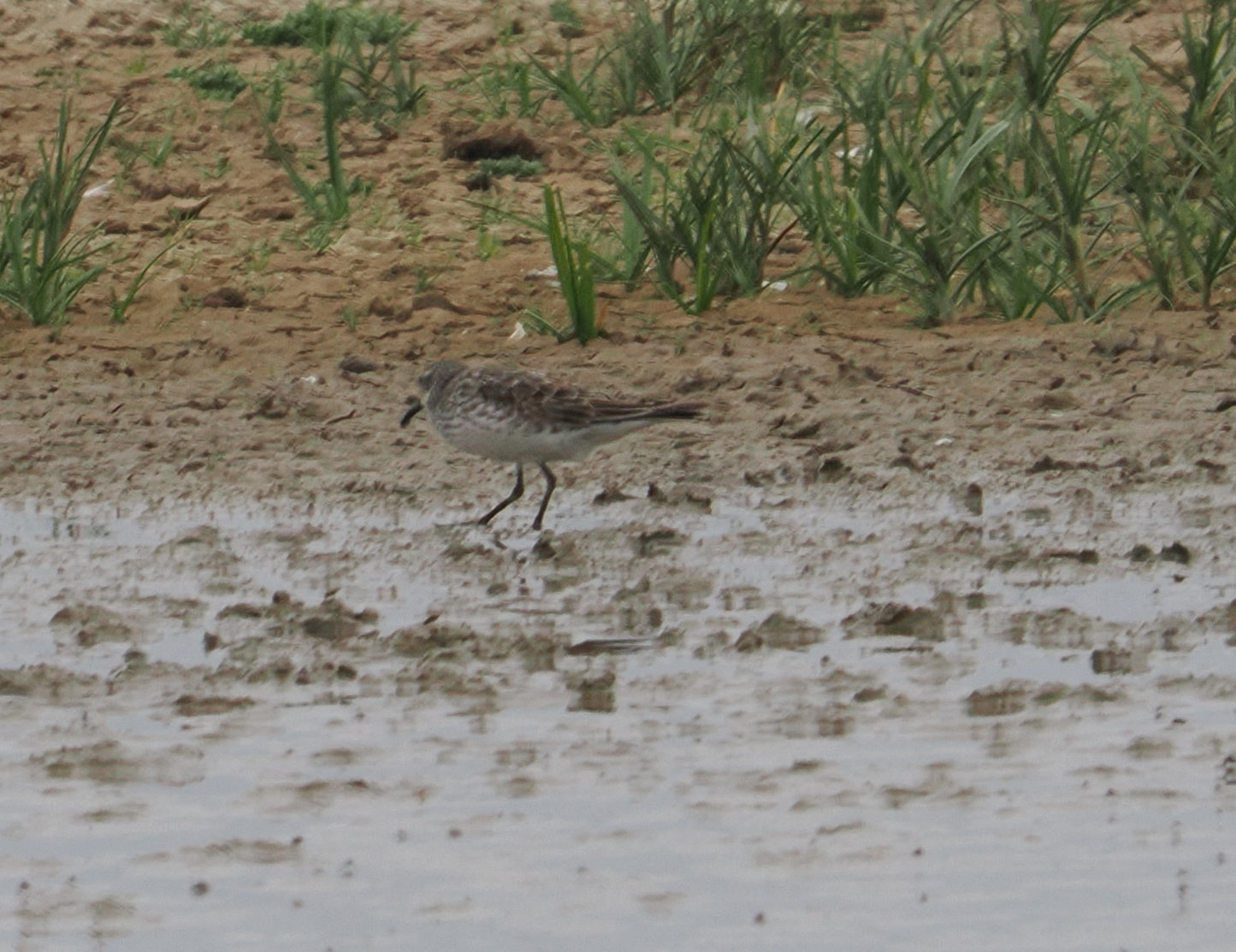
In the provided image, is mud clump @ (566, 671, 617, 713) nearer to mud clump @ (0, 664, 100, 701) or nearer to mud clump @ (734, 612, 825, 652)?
mud clump @ (734, 612, 825, 652)

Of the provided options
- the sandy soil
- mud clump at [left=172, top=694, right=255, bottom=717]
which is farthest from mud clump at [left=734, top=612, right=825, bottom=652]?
mud clump at [left=172, top=694, right=255, bottom=717]

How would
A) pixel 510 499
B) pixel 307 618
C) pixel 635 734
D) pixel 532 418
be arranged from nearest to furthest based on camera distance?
pixel 635 734 < pixel 307 618 < pixel 532 418 < pixel 510 499

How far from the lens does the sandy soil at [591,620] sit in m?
4.78

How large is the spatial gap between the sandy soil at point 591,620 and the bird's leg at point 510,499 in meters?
0.08

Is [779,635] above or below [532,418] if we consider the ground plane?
below

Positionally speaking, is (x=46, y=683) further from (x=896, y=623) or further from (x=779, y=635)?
(x=896, y=623)

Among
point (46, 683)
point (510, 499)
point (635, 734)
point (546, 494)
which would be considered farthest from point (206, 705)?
point (546, 494)

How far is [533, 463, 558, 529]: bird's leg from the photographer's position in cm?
823

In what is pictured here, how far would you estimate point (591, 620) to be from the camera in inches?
272

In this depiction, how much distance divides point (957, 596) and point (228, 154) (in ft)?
20.8

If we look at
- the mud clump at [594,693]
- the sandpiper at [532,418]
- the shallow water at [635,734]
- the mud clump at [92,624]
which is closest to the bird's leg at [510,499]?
the sandpiper at [532,418]

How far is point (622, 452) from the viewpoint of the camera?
9.13 metres

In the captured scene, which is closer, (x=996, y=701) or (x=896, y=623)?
(x=996, y=701)

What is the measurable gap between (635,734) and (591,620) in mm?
1201
